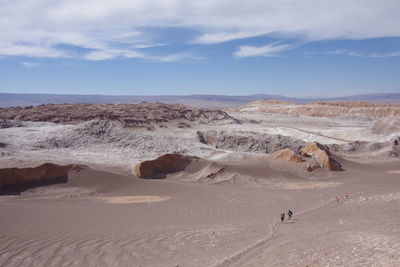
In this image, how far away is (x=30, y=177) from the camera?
588 inches

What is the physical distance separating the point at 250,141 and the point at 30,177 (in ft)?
60.3

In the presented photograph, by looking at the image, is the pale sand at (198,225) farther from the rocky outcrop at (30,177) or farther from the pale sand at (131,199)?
the rocky outcrop at (30,177)

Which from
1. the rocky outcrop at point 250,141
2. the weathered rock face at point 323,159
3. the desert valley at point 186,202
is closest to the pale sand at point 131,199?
the desert valley at point 186,202

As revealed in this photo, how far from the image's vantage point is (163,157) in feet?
59.9

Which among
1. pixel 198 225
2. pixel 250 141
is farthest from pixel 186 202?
pixel 250 141

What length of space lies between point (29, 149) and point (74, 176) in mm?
8087

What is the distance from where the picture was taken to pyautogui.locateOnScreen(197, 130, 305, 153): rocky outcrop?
29078 millimetres

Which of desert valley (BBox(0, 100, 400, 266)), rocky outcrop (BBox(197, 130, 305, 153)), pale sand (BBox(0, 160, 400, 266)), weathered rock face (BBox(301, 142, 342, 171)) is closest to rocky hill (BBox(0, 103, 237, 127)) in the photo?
rocky outcrop (BBox(197, 130, 305, 153))

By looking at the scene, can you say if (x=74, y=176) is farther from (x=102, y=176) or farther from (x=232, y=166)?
(x=232, y=166)

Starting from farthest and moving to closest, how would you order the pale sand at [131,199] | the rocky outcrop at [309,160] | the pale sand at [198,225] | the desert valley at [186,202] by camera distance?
the rocky outcrop at [309,160] < the pale sand at [131,199] < the desert valley at [186,202] < the pale sand at [198,225]

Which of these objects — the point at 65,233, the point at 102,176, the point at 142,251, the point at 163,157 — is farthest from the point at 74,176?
the point at 142,251

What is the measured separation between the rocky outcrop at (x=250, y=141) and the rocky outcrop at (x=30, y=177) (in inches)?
638

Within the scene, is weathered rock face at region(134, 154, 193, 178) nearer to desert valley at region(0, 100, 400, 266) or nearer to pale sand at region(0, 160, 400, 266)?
desert valley at region(0, 100, 400, 266)

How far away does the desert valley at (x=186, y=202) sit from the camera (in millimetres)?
7828
